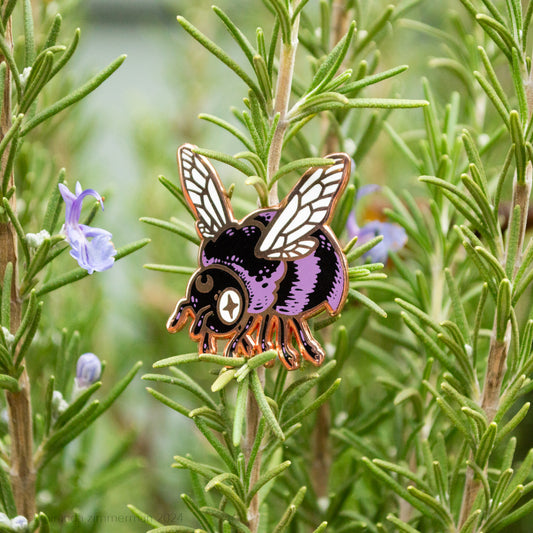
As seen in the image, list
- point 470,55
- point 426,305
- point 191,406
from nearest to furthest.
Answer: point 426,305, point 470,55, point 191,406

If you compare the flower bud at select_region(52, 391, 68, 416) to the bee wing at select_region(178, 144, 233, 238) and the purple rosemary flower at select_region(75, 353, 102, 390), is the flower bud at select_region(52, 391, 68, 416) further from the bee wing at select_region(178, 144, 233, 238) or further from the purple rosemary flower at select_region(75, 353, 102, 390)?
the bee wing at select_region(178, 144, 233, 238)

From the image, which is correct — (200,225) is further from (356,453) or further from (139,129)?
(139,129)

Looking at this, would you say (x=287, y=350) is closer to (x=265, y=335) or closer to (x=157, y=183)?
(x=265, y=335)

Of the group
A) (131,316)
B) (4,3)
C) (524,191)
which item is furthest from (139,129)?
(524,191)

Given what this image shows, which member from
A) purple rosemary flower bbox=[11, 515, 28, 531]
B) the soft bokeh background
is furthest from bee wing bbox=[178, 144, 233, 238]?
the soft bokeh background

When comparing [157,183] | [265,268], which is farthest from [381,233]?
[157,183]
